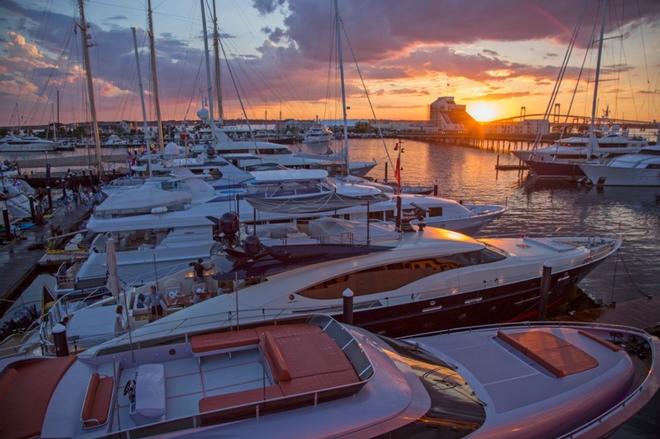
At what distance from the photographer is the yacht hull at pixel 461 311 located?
9.77 meters

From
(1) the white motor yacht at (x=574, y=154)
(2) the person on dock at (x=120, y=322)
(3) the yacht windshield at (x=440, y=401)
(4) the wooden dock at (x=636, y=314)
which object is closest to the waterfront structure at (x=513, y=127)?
(1) the white motor yacht at (x=574, y=154)

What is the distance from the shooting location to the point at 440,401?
16.4 ft

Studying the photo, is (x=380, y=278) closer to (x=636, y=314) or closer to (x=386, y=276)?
(x=386, y=276)

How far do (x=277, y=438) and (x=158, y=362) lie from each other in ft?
6.84

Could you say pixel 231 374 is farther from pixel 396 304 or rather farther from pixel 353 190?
pixel 353 190

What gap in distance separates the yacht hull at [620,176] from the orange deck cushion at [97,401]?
48894 mm

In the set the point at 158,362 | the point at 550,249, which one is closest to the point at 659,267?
the point at 550,249

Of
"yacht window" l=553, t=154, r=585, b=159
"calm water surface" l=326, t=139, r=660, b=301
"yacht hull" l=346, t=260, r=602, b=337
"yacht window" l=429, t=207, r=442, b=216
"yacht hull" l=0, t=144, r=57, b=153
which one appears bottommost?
"calm water surface" l=326, t=139, r=660, b=301

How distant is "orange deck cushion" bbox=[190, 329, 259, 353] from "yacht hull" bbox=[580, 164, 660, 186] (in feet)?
155

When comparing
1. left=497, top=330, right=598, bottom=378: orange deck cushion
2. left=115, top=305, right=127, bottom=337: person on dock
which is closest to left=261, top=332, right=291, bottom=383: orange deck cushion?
left=497, top=330, right=598, bottom=378: orange deck cushion

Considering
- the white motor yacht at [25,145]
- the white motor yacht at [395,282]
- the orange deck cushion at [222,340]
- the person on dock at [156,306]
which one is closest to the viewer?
the orange deck cushion at [222,340]

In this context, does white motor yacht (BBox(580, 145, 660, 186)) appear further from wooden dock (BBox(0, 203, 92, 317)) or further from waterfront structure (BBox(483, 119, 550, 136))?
waterfront structure (BBox(483, 119, 550, 136))

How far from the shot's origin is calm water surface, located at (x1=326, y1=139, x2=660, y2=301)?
17000mm

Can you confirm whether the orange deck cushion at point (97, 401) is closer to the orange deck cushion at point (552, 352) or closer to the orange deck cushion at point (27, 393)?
the orange deck cushion at point (27, 393)
